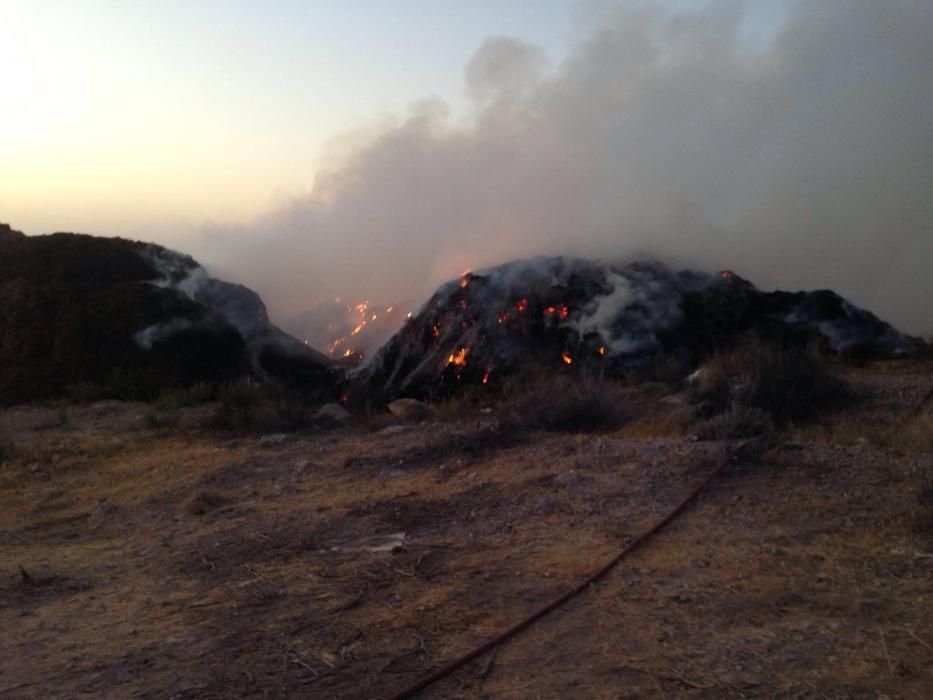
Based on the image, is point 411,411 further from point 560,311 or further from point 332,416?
point 560,311

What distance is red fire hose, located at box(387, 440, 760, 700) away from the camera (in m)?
3.35

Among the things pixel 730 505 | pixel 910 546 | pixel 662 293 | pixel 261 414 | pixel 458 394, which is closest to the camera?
pixel 910 546

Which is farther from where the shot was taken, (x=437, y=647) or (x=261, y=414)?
(x=261, y=414)

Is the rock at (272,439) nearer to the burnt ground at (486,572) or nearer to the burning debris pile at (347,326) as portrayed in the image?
the burnt ground at (486,572)

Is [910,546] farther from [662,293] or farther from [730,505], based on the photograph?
[662,293]

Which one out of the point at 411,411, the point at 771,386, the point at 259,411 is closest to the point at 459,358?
the point at 411,411

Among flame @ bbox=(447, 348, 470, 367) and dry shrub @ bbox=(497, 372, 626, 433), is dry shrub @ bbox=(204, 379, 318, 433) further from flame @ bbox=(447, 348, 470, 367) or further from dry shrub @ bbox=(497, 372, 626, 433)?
dry shrub @ bbox=(497, 372, 626, 433)

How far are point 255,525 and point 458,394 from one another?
761cm

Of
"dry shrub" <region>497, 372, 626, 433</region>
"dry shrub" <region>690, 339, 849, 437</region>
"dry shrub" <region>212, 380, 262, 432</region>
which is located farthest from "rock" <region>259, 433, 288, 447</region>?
"dry shrub" <region>690, 339, 849, 437</region>

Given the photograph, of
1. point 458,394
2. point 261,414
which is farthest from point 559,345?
point 261,414

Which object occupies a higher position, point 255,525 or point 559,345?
point 559,345

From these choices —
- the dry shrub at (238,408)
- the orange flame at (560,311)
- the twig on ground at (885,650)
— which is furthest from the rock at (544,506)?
the orange flame at (560,311)

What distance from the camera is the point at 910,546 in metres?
4.64

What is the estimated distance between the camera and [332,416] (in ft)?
35.9
